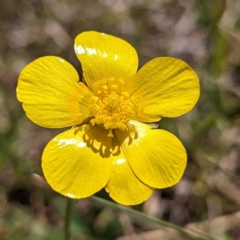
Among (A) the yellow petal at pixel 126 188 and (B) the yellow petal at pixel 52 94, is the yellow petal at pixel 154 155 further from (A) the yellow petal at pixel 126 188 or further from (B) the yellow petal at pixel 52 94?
(B) the yellow petal at pixel 52 94

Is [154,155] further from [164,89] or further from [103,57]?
[103,57]

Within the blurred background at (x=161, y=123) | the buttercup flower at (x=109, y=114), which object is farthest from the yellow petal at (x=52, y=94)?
the blurred background at (x=161, y=123)

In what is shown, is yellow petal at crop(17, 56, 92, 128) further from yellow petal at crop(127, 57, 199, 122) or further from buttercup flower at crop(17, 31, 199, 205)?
yellow petal at crop(127, 57, 199, 122)

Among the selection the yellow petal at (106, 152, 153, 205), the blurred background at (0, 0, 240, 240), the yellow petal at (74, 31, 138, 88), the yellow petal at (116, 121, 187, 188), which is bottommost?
the blurred background at (0, 0, 240, 240)

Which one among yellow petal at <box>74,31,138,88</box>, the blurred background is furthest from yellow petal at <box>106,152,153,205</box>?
the blurred background

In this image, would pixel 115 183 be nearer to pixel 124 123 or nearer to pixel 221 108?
pixel 124 123

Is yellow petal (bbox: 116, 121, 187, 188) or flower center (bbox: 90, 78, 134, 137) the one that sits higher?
flower center (bbox: 90, 78, 134, 137)

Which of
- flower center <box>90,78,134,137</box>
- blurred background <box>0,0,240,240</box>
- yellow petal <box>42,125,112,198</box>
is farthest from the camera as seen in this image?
blurred background <box>0,0,240,240</box>
